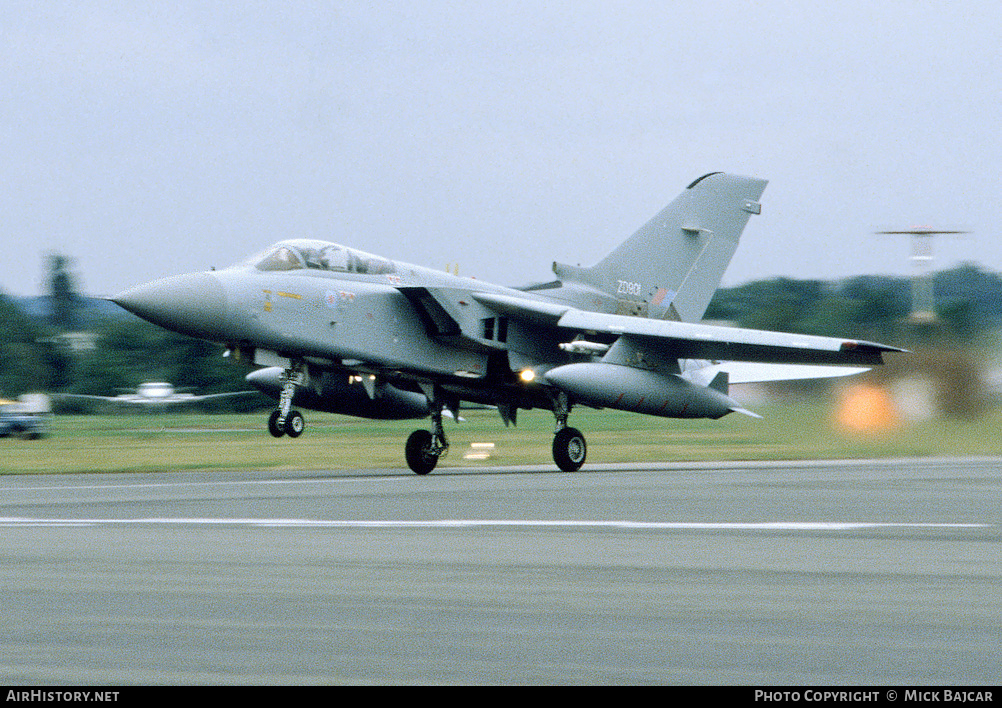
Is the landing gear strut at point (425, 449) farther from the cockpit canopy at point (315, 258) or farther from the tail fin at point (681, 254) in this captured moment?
the tail fin at point (681, 254)

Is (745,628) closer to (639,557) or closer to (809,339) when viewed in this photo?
(639,557)

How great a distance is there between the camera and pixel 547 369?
1797 centimetres

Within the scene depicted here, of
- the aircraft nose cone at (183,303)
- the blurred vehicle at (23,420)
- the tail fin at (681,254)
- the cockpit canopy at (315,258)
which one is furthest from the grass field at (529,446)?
the aircraft nose cone at (183,303)

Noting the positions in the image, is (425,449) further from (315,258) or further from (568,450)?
(315,258)

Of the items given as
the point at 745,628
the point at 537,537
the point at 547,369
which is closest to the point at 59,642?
the point at 745,628

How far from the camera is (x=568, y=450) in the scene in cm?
1753

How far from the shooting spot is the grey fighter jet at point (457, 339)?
1557cm

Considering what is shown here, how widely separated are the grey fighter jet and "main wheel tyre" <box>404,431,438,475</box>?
20 mm

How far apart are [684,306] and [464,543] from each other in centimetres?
1289

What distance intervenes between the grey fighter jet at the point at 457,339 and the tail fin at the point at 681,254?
0.11ft

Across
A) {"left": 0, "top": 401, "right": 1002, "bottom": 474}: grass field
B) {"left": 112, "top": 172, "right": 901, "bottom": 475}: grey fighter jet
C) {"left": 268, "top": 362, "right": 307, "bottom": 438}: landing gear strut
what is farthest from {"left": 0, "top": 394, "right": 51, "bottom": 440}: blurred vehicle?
{"left": 268, "top": 362, "right": 307, "bottom": 438}: landing gear strut

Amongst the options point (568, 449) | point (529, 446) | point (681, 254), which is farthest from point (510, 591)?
point (529, 446)

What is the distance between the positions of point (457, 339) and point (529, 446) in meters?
8.11

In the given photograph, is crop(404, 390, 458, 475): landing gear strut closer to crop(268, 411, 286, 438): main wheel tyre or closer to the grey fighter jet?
the grey fighter jet
